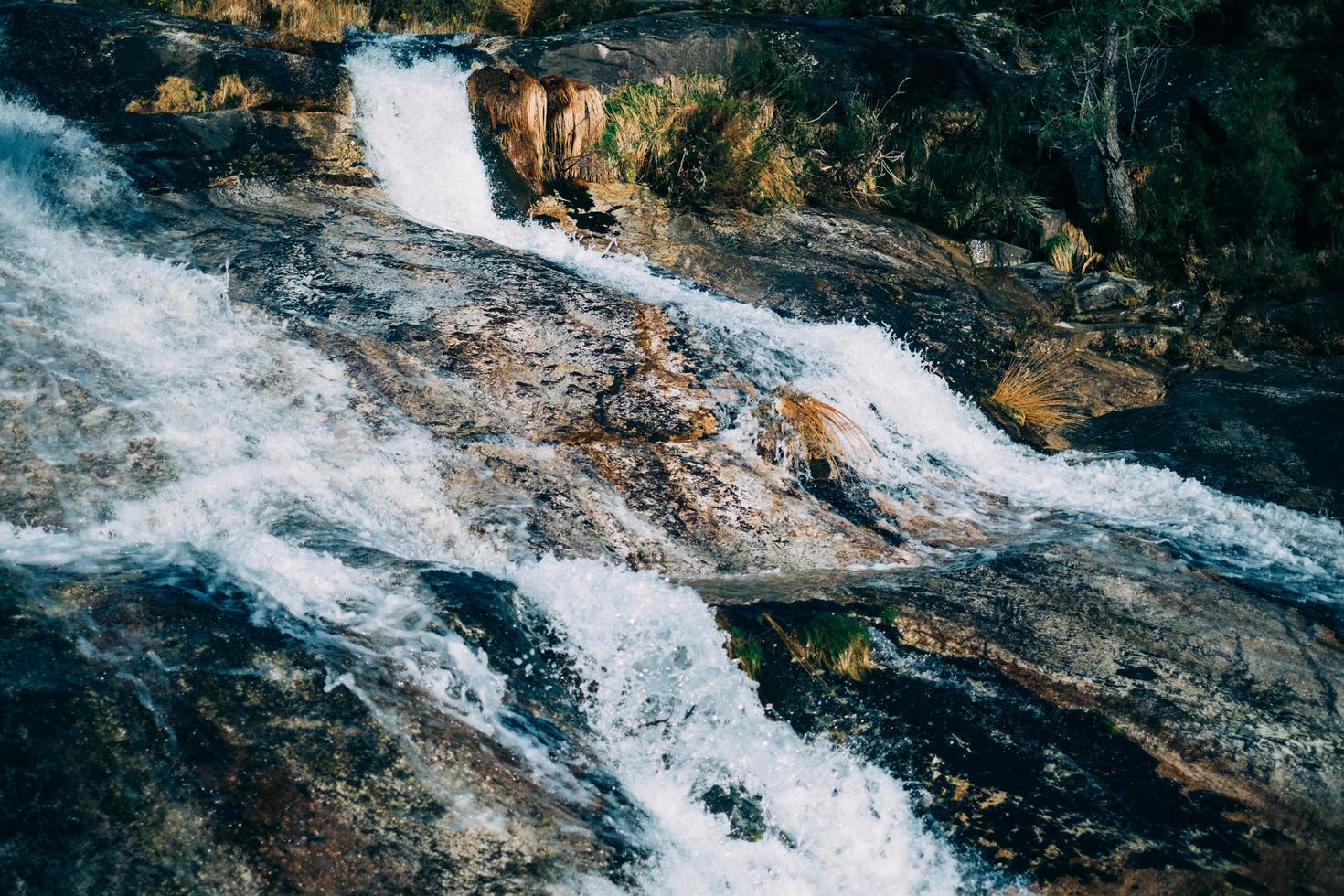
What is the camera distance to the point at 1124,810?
4352mm

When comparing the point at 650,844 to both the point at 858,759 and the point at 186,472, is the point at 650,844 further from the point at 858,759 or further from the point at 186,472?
the point at 186,472

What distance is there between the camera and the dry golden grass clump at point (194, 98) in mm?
9156

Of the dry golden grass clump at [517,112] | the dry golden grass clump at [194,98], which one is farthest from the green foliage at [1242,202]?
the dry golden grass clump at [194,98]

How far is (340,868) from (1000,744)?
9.40 ft

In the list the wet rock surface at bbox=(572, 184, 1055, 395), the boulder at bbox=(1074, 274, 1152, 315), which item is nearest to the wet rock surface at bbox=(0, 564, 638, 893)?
the wet rock surface at bbox=(572, 184, 1055, 395)

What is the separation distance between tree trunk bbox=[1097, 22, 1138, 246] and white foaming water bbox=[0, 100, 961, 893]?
9.02m

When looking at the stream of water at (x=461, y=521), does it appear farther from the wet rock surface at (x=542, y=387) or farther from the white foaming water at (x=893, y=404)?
the wet rock surface at (x=542, y=387)

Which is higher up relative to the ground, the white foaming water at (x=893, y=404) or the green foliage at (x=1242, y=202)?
the green foliage at (x=1242, y=202)

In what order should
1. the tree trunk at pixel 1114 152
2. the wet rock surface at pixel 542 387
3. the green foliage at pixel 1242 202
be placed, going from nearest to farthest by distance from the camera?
the wet rock surface at pixel 542 387 < the green foliage at pixel 1242 202 < the tree trunk at pixel 1114 152

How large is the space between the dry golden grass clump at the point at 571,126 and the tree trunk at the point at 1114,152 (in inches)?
227

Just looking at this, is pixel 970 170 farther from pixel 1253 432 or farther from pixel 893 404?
pixel 893 404

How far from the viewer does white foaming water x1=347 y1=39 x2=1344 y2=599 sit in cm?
682

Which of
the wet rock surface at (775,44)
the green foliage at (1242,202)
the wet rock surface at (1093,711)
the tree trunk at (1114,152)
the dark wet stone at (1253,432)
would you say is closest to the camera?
the wet rock surface at (1093,711)

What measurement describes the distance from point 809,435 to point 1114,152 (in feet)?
23.9
